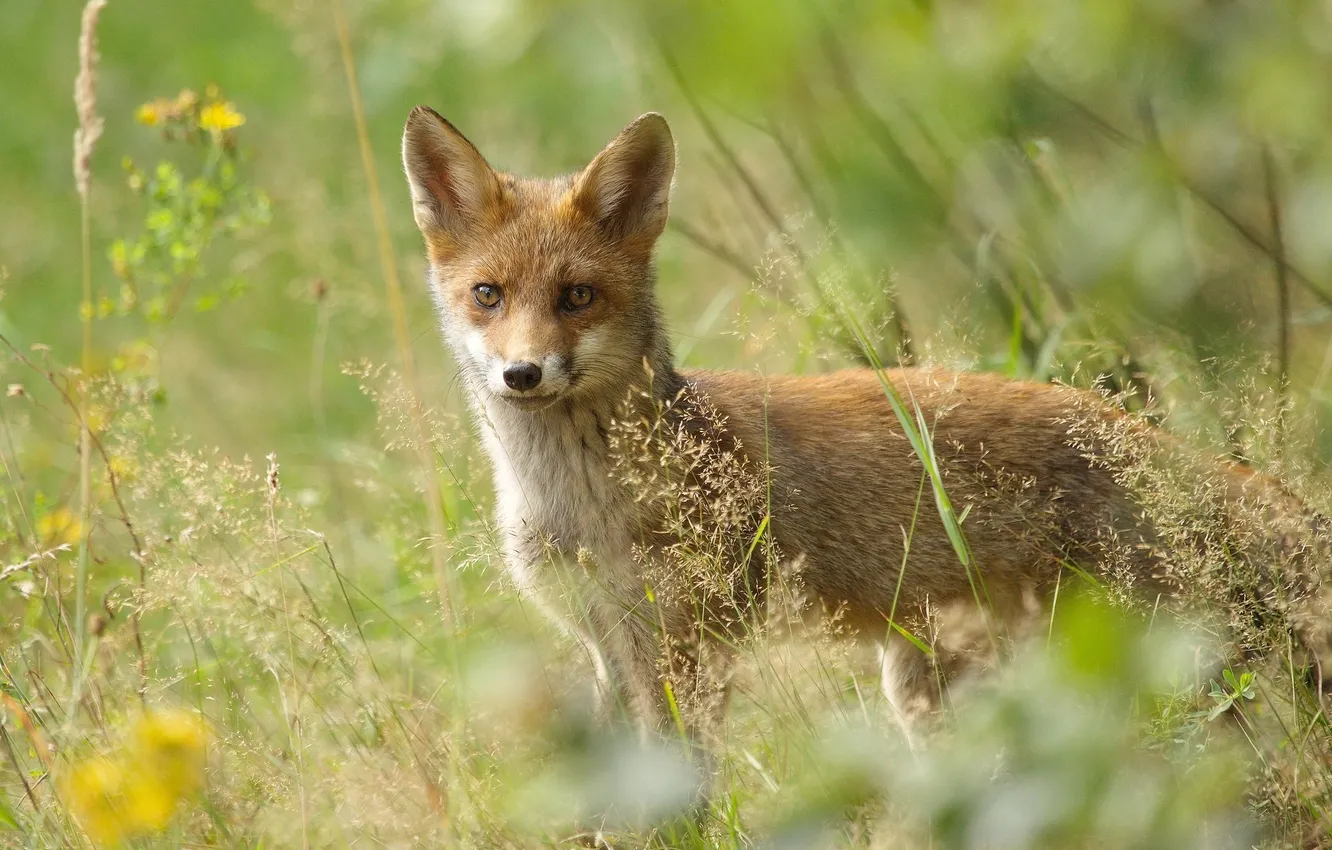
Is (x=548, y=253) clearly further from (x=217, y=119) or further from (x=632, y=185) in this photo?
(x=217, y=119)

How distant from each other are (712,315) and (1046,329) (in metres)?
1.46

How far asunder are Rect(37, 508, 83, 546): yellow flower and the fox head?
5.29ft

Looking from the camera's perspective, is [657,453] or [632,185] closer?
[657,453]

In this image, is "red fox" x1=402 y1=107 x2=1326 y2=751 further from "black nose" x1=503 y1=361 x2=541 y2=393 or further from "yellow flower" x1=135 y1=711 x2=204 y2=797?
"yellow flower" x1=135 y1=711 x2=204 y2=797

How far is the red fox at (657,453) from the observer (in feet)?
13.7

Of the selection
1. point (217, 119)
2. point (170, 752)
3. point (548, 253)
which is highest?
point (217, 119)

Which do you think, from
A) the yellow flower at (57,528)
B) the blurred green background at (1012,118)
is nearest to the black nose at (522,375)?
the blurred green background at (1012,118)

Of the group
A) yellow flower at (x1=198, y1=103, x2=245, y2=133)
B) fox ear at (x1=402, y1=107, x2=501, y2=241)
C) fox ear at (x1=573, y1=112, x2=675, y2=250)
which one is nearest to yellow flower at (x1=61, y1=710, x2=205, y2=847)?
fox ear at (x1=402, y1=107, x2=501, y2=241)

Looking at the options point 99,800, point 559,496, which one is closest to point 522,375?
point 559,496

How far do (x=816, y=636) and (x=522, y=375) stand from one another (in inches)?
47.4

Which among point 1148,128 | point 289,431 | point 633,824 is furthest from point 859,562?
point 289,431

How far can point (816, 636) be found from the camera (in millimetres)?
4059

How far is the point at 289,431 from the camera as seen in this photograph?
26.2 ft

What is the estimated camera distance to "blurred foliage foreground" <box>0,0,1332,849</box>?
1873 mm
